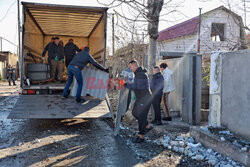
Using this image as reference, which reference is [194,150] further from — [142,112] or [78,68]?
[78,68]

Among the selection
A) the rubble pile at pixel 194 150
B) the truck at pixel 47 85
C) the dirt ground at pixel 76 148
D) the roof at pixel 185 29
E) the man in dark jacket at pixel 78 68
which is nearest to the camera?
the rubble pile at pixel 194 150

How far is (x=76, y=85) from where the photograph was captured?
6.89 metres

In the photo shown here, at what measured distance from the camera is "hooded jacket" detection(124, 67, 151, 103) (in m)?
4.93

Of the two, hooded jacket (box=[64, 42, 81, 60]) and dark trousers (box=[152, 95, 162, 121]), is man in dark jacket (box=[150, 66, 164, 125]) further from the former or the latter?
hooded jacket (box=[64, 42, 81, 60])

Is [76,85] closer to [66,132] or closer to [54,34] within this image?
[66,132]

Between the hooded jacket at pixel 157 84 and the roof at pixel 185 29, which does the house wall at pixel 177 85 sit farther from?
the roof at pixel 185 29

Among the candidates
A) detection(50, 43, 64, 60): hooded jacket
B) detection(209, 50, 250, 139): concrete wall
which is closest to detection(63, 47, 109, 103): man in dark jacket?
detection(50, 43, 64, 60): hooded jacket

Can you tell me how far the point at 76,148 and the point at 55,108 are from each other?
5.73ft

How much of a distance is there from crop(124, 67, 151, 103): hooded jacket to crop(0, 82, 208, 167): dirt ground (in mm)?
1082

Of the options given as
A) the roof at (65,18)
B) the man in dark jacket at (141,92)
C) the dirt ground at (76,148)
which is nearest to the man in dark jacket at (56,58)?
the roof at (65,18)

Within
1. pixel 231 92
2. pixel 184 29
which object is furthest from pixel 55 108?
pixel 184 29

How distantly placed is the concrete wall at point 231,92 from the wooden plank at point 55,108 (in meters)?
2.66

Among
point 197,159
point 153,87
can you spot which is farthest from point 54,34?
point 197,159

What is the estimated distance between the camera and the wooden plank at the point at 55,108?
5.70 meters
